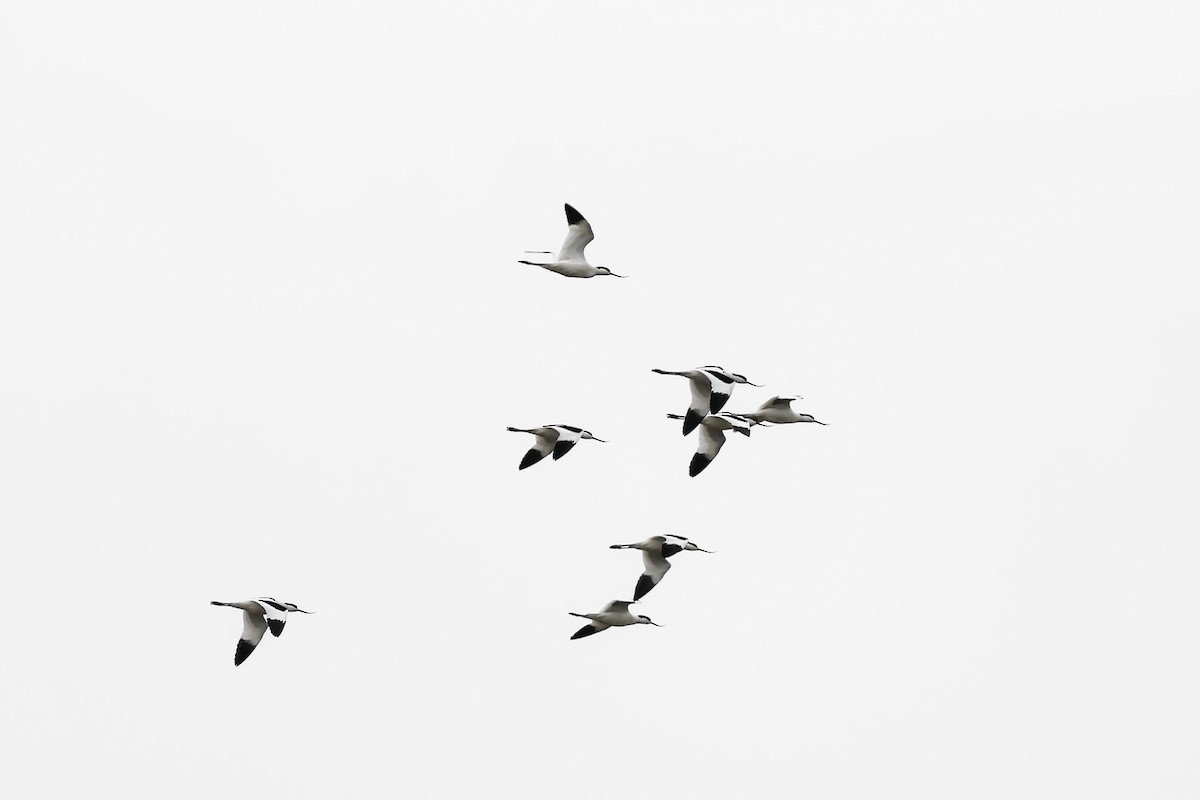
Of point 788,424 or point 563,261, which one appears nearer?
point 563,261

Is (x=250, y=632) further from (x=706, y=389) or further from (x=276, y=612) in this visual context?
(x=706, y=389)

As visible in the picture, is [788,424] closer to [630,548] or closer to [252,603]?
[630,548]

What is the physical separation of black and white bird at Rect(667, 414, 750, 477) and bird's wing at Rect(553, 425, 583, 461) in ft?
7.45

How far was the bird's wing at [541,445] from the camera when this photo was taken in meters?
45.0

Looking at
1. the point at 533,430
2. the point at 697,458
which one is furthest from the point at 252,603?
the point at 697,458

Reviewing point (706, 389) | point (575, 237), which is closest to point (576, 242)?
point (575, 237)

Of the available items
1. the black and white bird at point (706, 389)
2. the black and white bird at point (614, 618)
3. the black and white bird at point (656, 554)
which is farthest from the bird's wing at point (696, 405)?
the black and white bird at point (614, 618)

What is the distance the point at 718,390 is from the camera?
40.8 metres

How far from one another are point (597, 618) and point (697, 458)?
13.2 ft

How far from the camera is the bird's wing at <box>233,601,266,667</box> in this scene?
4312cm

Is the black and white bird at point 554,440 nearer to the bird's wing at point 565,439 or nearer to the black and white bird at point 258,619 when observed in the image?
the bird's wing at point 565,439

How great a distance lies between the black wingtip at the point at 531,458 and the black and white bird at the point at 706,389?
416cm

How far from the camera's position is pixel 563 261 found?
41.8 m

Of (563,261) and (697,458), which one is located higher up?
(563,261)
